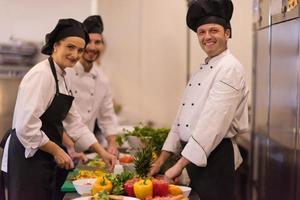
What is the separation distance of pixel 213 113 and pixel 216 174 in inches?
10.1

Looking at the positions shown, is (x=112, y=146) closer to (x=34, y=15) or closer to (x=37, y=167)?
(x=37, y=167)

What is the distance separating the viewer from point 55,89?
5.69 ft

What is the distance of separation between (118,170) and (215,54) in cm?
62

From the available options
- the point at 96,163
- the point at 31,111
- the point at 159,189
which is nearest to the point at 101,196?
the point at 159,189

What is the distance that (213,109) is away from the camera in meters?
1.53

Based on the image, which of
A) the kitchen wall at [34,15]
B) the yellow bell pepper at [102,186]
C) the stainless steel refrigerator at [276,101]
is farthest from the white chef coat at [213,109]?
the kitchen wall at [34,15]

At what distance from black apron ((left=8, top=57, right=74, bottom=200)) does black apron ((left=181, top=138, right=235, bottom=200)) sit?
623 millimetres

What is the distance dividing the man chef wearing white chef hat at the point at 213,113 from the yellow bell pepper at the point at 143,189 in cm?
25

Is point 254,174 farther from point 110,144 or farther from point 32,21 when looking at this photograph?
point 32,21

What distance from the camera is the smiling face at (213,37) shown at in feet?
5.25

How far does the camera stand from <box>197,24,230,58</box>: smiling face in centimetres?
160

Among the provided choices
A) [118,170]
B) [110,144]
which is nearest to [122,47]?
[110,144]

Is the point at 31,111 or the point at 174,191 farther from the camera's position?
the point at 31,111

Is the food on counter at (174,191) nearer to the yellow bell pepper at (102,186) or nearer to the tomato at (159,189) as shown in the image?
the tomato at (159,189)
